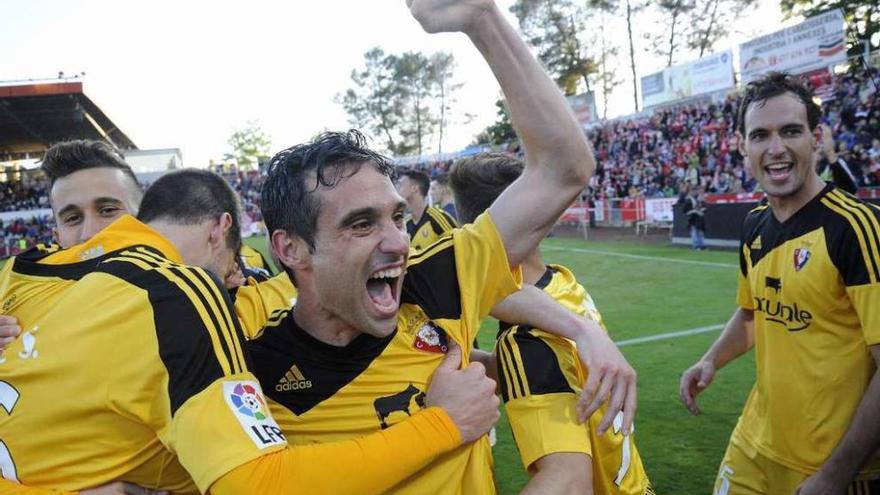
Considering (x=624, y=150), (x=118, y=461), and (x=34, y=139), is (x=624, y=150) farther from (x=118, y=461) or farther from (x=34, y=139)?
(x=34, y=139)

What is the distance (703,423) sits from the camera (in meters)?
5.62

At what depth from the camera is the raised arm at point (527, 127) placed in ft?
6.47

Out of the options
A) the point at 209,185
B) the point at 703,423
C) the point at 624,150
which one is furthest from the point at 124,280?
the point at 624,150

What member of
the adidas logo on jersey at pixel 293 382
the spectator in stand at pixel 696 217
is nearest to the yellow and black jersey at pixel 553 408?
the adidas logo on jersey at pixel 293 382

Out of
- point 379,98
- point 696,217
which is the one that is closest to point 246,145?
point 379,98

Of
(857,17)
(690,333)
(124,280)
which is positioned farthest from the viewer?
(857,17)

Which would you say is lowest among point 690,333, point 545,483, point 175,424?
point 690,333

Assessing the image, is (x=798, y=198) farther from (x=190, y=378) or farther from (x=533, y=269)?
(x=190, y=378)

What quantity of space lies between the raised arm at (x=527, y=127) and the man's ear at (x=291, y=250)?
643 mm

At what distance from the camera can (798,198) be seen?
3037mm

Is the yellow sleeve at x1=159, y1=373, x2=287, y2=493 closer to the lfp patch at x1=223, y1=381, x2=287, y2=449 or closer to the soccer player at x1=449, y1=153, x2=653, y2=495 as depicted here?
the lfp patch at x1=223, y1=381, x2=287, y2=449

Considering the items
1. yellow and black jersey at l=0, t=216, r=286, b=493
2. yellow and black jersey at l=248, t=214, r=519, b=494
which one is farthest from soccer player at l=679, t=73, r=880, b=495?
yellow and black jersey at l=0, t=216, r=286, b=493

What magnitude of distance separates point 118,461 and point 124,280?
19.6 inches

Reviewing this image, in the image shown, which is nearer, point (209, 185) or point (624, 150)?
point (209, 185)
